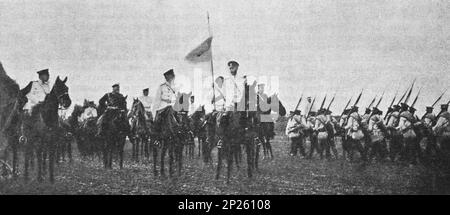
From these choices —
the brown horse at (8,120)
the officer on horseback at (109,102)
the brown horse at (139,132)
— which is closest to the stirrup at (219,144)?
the brown horse at (139,132)

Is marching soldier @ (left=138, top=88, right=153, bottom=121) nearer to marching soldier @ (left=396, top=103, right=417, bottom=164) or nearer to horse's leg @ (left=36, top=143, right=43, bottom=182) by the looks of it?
horse's leg @ (left=36, top=143, right=43, bottom=182)

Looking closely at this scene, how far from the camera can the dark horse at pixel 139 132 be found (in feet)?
33.6

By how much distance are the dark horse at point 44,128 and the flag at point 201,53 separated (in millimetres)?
2288

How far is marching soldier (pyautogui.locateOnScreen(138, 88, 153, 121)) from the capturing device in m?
10.4

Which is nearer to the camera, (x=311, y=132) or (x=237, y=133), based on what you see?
(x=237, y=133)

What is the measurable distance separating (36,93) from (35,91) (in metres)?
0.04

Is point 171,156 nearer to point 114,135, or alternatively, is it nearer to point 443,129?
point 114,135

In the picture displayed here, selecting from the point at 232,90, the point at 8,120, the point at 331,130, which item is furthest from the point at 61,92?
the point at 331,130

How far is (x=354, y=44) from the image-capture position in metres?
10.5

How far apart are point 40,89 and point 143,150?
7.04ft

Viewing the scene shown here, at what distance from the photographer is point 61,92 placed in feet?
32.7

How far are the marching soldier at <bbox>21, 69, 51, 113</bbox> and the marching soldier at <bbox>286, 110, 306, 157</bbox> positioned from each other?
4429 mm

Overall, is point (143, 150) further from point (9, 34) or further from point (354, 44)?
point (354, 44)

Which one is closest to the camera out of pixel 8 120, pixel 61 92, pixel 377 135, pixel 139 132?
pixel 61 92
